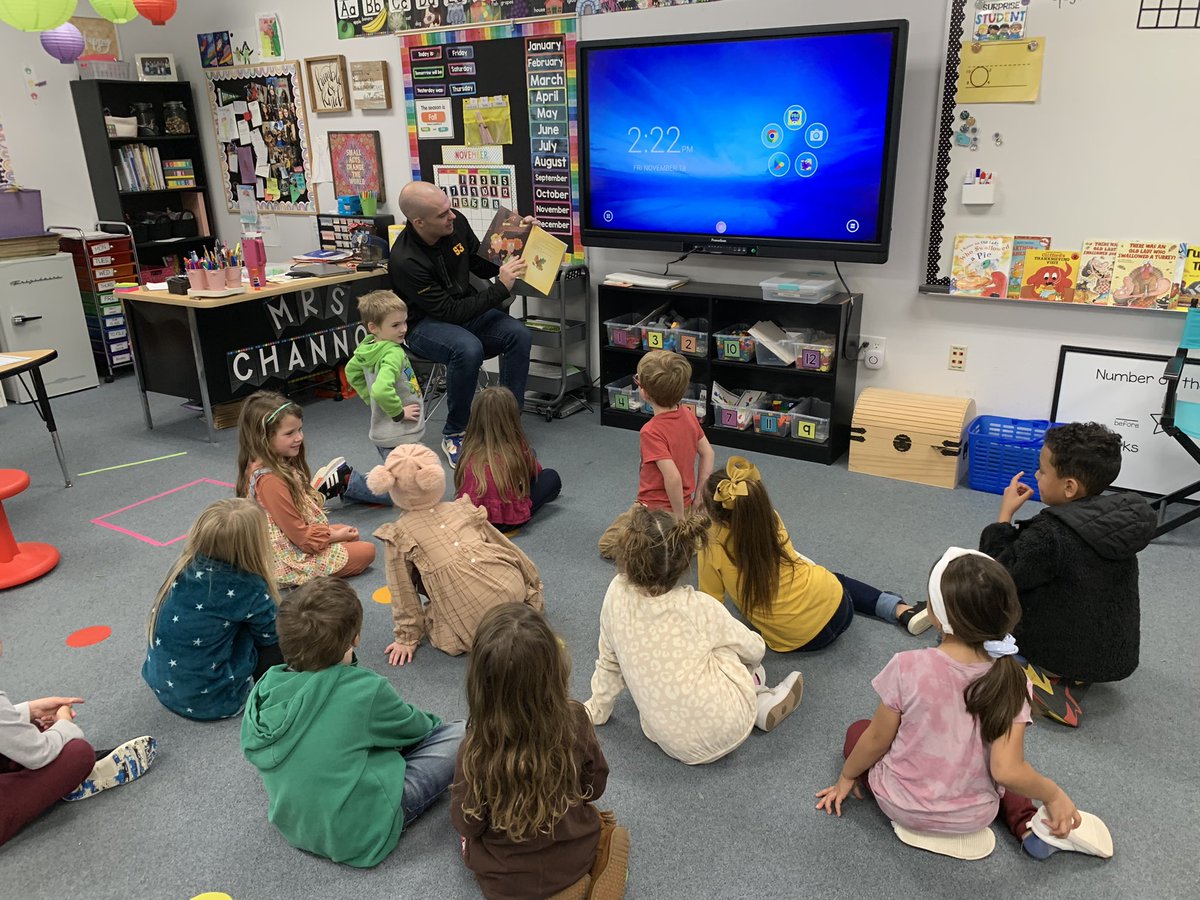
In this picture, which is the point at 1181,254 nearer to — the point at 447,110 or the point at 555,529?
the point at 555,529

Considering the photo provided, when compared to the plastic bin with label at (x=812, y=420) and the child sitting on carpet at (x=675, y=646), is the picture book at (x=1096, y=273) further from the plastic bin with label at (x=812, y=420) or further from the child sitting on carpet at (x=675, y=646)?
the child sitting on carpet at (x=675, y=646)

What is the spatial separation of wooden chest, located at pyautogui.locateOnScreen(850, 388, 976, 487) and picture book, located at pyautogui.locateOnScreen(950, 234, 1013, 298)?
0.48m

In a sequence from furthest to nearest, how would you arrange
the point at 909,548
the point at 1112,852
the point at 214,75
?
the point at 214,75
the point at 909,548
the point at 1112,852

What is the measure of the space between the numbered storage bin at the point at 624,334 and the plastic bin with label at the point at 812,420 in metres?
0.87

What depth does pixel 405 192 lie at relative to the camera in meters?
4.13

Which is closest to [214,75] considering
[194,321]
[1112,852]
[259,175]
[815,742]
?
[259,175]

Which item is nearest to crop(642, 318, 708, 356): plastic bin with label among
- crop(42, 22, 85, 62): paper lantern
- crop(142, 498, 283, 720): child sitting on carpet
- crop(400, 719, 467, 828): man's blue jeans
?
crop(142, 498, 283, 720): child sitting on carpet

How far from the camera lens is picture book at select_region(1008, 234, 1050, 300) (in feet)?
11.6

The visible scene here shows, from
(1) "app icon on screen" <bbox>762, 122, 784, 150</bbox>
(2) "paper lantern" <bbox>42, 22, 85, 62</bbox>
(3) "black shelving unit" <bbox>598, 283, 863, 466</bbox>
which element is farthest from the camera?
(2) "paper lantern" <bbox>42, 22, 85, 62</bbox>

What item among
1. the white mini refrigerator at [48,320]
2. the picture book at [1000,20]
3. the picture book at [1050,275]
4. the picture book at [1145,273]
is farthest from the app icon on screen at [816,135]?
the white mini refrigerator at [48,320]

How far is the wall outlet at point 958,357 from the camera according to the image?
385 centimetres

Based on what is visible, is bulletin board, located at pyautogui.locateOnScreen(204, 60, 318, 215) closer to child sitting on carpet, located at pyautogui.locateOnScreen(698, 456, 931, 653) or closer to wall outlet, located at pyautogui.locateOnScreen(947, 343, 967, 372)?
wall outlet, located at pyautogui.locateOnScreen(947, 343, 967, 372)

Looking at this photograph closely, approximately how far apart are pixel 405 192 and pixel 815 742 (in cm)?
312

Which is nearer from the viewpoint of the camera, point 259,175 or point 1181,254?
point 1181,254
